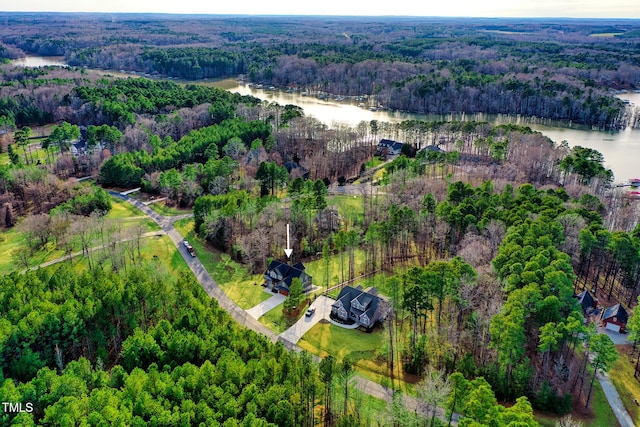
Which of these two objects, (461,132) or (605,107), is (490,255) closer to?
(461,132)

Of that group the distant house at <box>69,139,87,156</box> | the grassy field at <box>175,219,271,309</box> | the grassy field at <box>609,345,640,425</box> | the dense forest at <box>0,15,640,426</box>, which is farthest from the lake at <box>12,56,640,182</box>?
the grassy field at <box>175,219,271,309</box>

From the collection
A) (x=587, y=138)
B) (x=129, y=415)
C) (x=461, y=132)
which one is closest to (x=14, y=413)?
(x=129, y=415)

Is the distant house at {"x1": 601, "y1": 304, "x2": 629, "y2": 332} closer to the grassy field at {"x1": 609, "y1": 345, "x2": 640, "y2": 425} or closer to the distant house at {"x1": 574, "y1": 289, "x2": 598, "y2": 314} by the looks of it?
the distant house at {"x1": 574, "y1": 289, "x2": 598, "y2": 314}

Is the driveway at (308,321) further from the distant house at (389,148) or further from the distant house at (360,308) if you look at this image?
the distant house at (389,148)

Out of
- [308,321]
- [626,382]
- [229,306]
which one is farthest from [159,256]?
[626,382]

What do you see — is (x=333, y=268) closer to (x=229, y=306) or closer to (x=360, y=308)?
(x=360, y=308)
